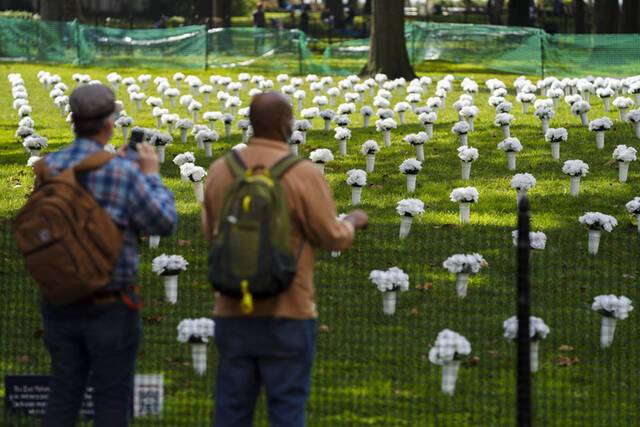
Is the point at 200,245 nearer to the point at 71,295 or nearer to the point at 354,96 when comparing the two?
the point at 71,295

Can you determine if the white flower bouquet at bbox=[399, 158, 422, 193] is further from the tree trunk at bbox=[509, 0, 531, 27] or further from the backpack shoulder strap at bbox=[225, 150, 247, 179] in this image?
the tree trunk at bbox=[509, 0, 531, 27]

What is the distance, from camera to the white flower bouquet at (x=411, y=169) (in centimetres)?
1530

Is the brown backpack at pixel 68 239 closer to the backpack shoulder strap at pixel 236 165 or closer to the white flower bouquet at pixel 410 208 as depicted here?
the backpack shoulder strap at pixel 236 165

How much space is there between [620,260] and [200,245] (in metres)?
4.00

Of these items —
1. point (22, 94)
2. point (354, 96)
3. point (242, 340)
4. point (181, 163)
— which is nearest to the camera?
point (242, 340)

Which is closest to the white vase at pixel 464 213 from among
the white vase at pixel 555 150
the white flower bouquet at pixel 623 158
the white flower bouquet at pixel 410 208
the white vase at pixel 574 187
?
the white flower bouquet at pixel 410 208

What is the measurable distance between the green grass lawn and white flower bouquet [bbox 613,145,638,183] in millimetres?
194

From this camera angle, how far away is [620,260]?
503 inches

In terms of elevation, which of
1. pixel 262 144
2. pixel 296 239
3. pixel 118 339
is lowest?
pixel 118 339

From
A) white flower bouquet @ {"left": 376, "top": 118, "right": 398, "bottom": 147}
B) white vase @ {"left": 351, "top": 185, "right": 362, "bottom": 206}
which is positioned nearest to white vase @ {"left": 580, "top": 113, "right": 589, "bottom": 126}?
white flower bouquet @ {"left": 376, "top": 118, "right": 398, "bottom": 147}

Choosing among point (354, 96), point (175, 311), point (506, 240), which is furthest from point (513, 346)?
point (354, 96)

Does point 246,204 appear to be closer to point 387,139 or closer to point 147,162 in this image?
point 147,162

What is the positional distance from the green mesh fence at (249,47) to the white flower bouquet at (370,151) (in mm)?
17397

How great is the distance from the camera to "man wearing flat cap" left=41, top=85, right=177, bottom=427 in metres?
6.27
